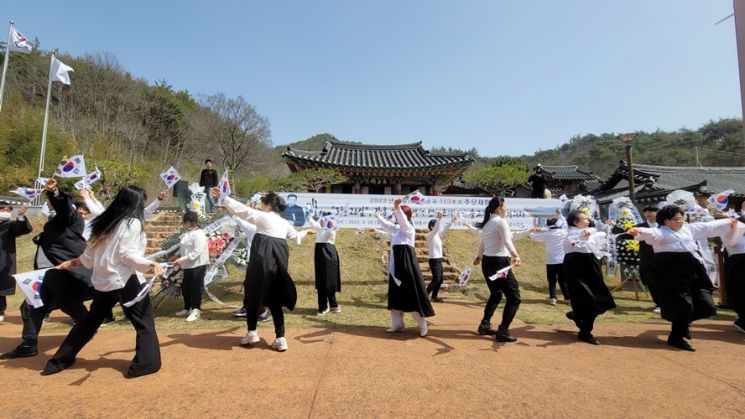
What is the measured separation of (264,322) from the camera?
520 cm

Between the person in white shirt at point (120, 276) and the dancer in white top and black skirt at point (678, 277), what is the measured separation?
17.1ft

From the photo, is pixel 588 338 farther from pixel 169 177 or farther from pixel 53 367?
pixel 169 177

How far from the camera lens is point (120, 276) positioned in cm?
310

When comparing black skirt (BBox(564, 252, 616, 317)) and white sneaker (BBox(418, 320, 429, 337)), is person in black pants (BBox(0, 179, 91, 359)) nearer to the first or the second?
white sneaker (BBox(418, 320, 429, 337))

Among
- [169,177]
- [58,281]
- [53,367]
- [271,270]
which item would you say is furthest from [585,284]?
[169,177]

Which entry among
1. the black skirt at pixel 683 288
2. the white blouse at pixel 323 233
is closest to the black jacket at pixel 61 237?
the white blouse at pixel 323 233

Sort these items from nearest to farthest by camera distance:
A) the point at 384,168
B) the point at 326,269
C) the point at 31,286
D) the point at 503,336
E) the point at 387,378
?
the point at 387,378, the point at 31,286, the point at 503,336, the point at 326,269, the point at 384,168

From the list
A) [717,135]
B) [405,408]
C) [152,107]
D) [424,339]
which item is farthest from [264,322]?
[717,135]

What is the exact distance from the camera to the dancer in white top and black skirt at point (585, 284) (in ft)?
14.1

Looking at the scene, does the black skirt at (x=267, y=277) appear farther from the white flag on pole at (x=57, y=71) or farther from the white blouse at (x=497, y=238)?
the white flag on pole at (x=57, y=71)

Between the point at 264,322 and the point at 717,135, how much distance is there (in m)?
55.7

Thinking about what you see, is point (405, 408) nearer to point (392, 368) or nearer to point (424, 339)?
point (392, 368)

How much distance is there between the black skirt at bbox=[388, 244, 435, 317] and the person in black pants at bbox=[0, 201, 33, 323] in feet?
16.4

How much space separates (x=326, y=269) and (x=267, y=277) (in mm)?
2109
